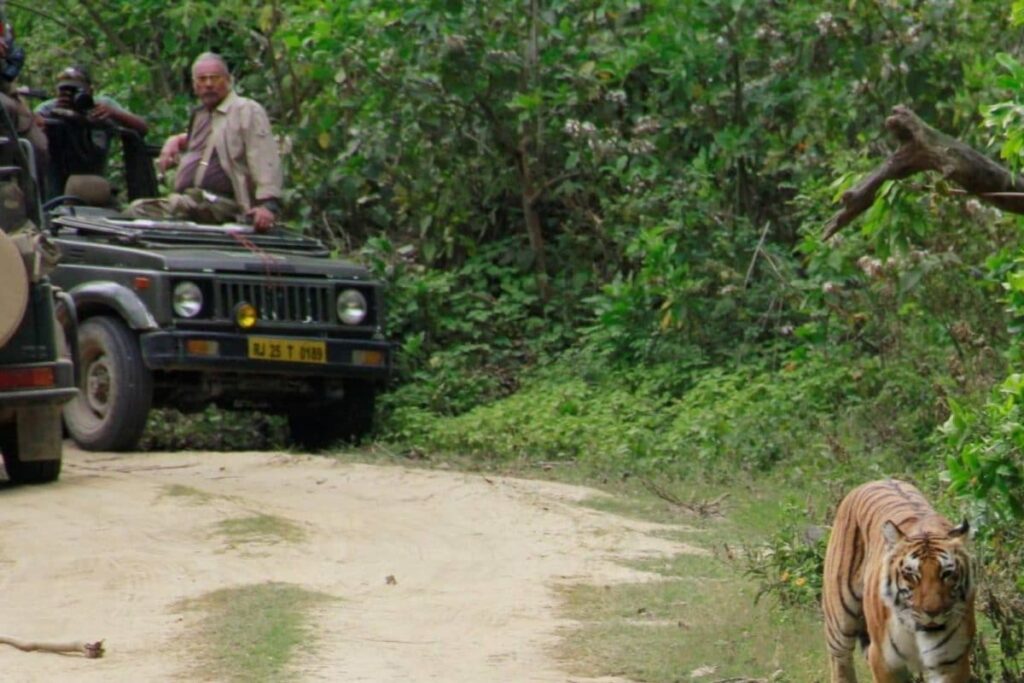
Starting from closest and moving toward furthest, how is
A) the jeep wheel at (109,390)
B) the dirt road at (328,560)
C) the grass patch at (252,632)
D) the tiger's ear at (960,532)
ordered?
the tiger's ear at (960,532), the grass patch at (252,632), the dirt road at (328,560), the jeep wheel at (109,390)

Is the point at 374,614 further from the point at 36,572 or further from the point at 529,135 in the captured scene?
the point at 529,135

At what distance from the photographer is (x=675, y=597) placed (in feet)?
26.8

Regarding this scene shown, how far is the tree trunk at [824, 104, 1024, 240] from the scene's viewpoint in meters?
6.91

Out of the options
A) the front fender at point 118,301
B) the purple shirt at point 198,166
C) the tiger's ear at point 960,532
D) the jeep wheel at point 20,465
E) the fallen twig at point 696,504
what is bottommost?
the fallen twig at point 696,504

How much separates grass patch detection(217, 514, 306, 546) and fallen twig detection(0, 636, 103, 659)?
6.42 ft

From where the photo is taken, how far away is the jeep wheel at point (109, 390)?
12.0m

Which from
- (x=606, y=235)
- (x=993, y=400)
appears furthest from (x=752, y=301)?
(x=993, y=400)

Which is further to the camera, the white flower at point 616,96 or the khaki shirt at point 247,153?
the white flower at point 616,96

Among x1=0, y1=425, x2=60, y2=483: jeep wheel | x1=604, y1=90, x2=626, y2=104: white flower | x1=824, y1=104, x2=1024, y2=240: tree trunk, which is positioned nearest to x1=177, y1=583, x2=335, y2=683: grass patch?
x1=824, y1=104, x2=1024, y2=240: tree trunk

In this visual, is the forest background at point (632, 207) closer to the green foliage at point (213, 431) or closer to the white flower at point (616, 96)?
the white flower at point (616, 96)

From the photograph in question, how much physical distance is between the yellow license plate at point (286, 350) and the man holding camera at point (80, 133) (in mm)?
1845

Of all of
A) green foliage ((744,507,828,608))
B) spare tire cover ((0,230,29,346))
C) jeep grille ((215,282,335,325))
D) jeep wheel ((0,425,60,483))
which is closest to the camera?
green foliage ((744,507,828,608))

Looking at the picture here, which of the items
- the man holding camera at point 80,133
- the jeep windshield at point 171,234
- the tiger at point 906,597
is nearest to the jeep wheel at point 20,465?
the jeep windshield at point 171,234

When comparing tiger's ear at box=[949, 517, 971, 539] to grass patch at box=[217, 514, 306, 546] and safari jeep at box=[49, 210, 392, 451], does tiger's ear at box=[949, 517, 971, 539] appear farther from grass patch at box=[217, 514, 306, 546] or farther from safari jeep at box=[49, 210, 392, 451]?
safari jeep at box=[49, 210, 392, 451]
